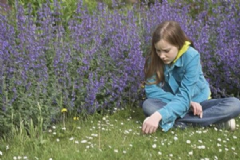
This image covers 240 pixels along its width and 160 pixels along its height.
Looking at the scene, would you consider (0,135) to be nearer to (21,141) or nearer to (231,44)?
(21,141)

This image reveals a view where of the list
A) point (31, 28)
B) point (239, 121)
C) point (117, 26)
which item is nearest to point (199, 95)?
point (239, 121)

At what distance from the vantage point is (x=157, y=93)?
4.43 meters

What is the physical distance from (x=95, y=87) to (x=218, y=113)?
116 cm

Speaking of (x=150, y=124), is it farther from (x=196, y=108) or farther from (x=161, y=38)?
(x=161, y=38)

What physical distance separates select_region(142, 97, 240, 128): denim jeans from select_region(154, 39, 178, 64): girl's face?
44 centimetres

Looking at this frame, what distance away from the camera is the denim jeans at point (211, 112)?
4.20 meters

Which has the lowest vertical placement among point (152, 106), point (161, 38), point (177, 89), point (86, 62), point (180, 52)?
point (152, 106)

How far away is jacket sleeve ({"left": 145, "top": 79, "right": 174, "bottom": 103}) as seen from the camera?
439cm

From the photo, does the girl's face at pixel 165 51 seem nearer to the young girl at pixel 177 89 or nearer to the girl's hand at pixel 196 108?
the young girl at pixel 177 89

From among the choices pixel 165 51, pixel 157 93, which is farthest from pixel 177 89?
pixel 165 51

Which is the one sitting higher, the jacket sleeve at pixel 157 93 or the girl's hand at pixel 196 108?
the jacket sleeve at pixel 157 93

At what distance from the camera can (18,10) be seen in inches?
177

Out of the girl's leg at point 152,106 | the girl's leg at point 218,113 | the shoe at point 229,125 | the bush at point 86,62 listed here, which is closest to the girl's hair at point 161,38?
the girl's leg at point 152,106

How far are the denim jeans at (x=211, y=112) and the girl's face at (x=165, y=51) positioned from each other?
44 centimetres
